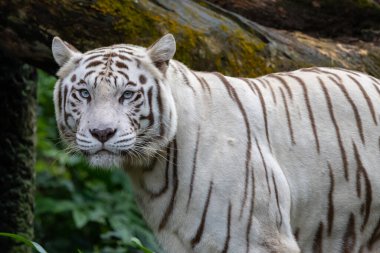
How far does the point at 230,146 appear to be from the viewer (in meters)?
4.26

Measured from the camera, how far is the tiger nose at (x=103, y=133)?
3879 mm

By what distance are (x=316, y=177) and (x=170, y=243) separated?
0.84 metres

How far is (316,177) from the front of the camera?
4.46 metres

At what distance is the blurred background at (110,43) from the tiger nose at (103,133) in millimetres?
547

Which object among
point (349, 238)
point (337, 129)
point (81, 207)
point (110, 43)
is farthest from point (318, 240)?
point (81, 207)

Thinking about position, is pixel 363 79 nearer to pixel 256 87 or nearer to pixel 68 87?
pixel 256 87

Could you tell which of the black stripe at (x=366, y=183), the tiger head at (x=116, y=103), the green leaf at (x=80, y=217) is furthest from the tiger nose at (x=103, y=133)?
the green leaf at (x=80, y=217)

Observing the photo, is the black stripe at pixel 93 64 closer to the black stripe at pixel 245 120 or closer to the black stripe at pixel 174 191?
the black stripe at pixel 174 191

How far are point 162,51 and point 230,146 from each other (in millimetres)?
585

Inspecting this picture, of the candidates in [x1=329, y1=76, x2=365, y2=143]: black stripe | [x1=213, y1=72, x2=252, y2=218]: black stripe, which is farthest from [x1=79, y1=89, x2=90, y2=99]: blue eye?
[x1=329, y1=76, x2=365, y2=143]: black stripe

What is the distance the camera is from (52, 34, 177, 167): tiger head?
3.93m

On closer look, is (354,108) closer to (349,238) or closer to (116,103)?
(349,238)

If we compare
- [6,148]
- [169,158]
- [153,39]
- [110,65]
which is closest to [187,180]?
[169,158]

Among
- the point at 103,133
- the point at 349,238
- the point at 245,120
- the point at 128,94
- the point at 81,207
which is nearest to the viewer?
the point at 103,133
